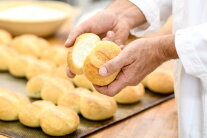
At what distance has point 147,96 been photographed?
1.50 metres

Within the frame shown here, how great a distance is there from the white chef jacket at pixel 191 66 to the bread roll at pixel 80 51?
0.77ft

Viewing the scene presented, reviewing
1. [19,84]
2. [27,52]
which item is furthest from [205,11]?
[27,52]

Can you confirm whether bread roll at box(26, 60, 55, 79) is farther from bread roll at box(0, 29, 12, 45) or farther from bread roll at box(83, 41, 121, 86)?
bread roll at box(83, 41, 121, 86)

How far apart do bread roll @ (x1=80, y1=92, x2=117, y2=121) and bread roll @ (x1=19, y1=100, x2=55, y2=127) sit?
0.35ft

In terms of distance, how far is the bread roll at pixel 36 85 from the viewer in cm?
145

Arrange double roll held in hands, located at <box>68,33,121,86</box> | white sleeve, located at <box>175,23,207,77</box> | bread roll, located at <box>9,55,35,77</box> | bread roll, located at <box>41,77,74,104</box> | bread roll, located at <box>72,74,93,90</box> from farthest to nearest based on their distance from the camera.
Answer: bread roll, located at <box>9,55,35,77</box> → bread roll, located at <box>72,74,93,90</box> → bread roll, located at <box>41,77,74,104</box> → double roll held in hands, located at <box>68,33,121,86</box> → white sleeve, located at <box>175,23,207,77</box>

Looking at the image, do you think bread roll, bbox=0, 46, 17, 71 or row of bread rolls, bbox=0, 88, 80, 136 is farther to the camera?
bread roll, bbox=0, 46, 17, 71

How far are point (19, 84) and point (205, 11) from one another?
81 centimetres

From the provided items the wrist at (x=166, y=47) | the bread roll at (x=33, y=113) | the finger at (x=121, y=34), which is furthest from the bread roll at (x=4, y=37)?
the wrist at (x=166, y=47)

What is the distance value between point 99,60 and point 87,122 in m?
0.31

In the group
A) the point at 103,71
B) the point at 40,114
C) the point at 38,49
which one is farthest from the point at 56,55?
the point at 103,71

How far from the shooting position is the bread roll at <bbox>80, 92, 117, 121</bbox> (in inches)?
51.0

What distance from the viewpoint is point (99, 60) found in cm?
107

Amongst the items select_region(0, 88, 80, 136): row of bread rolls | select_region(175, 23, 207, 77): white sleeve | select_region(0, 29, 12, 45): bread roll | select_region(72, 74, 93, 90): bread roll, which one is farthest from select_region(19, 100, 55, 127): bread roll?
select_region(0, 29, 12, 45): bread roll
